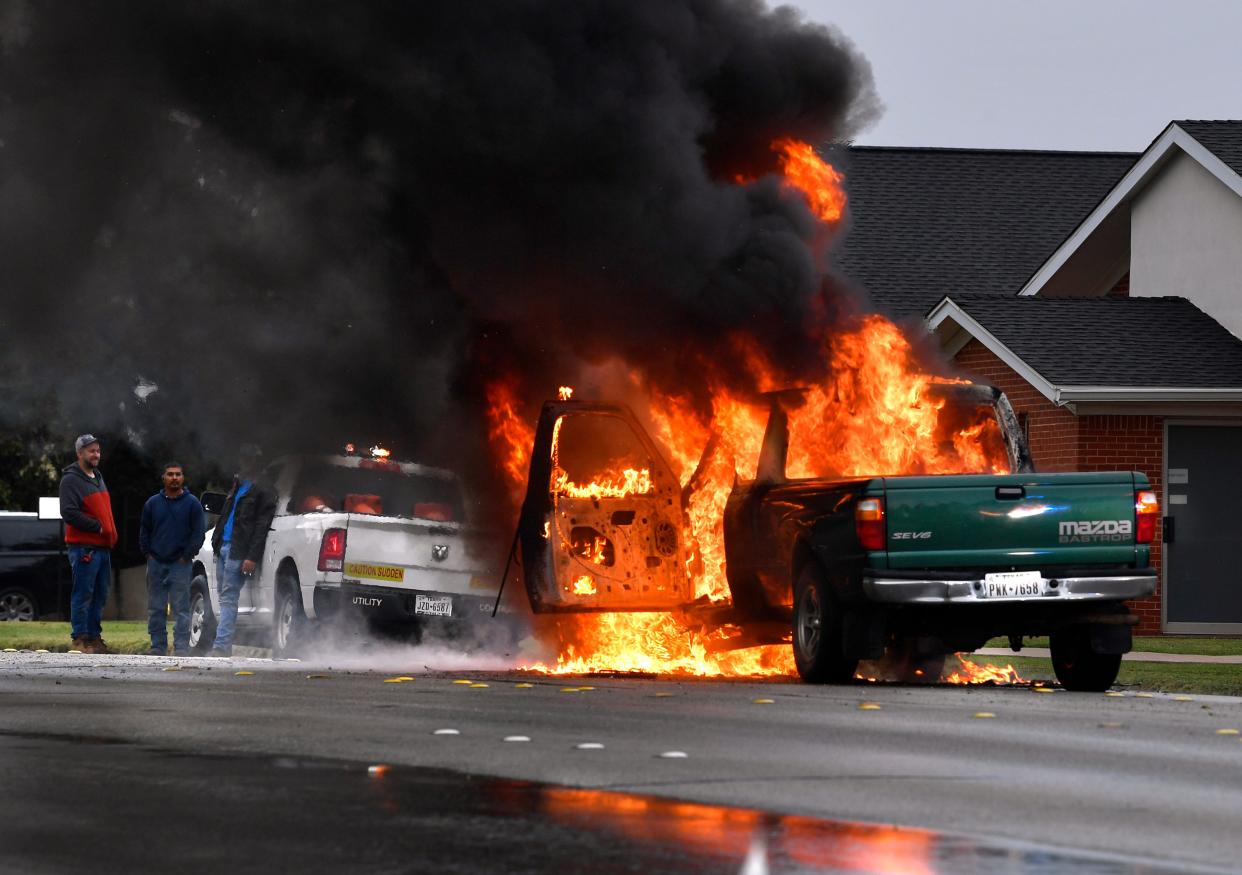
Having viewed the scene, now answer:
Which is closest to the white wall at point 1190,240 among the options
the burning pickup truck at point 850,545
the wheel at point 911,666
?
the wheel at point 911,666

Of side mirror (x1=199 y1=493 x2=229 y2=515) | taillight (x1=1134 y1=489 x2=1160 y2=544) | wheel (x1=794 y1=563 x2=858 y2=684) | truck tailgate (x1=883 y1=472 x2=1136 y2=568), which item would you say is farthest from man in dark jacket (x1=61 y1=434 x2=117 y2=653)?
taillight (x1=1134 y1=489 x2=1160 y2=544)

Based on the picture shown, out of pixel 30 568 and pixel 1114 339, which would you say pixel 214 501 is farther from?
pixel 30 568

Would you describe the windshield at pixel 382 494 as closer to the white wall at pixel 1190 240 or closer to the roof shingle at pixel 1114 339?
the roof shingle at pixel 1114 339

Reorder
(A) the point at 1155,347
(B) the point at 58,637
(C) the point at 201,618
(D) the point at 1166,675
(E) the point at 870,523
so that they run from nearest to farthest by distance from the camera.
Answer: (E) the point at 870,523, (D) the point at 1166,675, (C) the point at 201,618, (B) the point at 58,637, (A) the point at 1155,347

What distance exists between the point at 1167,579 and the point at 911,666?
1007 centimetres

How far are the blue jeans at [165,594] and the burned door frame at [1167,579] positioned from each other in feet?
35.4

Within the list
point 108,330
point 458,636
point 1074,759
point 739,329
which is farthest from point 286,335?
point 1074,759

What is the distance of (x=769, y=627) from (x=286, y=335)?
18.7 ft

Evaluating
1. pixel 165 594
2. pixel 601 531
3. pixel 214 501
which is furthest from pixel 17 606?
pixel 601 531

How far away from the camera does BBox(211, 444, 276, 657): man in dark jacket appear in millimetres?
20672

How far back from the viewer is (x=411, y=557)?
63.3ft

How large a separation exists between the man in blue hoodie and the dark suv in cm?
1311

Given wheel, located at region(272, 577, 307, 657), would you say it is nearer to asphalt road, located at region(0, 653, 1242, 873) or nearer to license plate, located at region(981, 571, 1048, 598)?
asphalt road, located at region(0, 653, 1242, 873)

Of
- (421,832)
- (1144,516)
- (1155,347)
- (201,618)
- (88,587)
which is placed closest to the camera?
(421,832)
